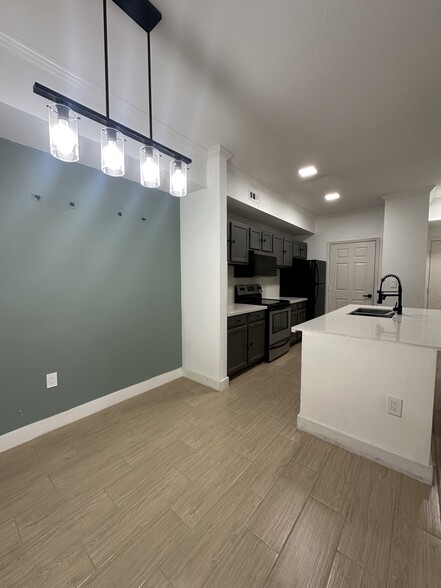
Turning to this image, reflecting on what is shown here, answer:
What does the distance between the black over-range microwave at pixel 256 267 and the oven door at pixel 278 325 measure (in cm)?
68

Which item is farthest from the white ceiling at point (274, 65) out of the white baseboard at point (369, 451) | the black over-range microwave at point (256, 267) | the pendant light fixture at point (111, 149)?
the white baseboard at point (369, 451)

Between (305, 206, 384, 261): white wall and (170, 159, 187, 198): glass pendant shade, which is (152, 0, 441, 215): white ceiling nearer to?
(170, 159, 187, 198): glass pendant shade

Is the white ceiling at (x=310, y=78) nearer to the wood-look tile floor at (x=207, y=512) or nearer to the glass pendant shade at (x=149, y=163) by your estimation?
the glass pendant shade at (x=149, y=163)

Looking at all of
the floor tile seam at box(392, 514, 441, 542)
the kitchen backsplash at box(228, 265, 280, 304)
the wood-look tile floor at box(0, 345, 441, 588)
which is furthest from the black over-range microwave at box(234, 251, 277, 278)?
the floor tile seam at box(392, 514, 441, 542)

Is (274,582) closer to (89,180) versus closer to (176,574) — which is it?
(176,574)

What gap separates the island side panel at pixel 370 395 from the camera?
1542 mm

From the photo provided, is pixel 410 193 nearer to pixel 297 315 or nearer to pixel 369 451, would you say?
pixel 297 315

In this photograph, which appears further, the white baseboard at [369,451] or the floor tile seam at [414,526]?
the white baseboard at [369,451]

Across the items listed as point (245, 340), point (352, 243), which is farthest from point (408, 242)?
point (245, 340)

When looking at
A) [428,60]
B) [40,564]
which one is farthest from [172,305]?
[428,60]

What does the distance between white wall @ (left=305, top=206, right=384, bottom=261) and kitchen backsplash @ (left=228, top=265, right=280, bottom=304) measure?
1176 mm

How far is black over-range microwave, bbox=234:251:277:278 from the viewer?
3.72m

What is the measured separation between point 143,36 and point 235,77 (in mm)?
622

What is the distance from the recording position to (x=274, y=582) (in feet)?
3.34
